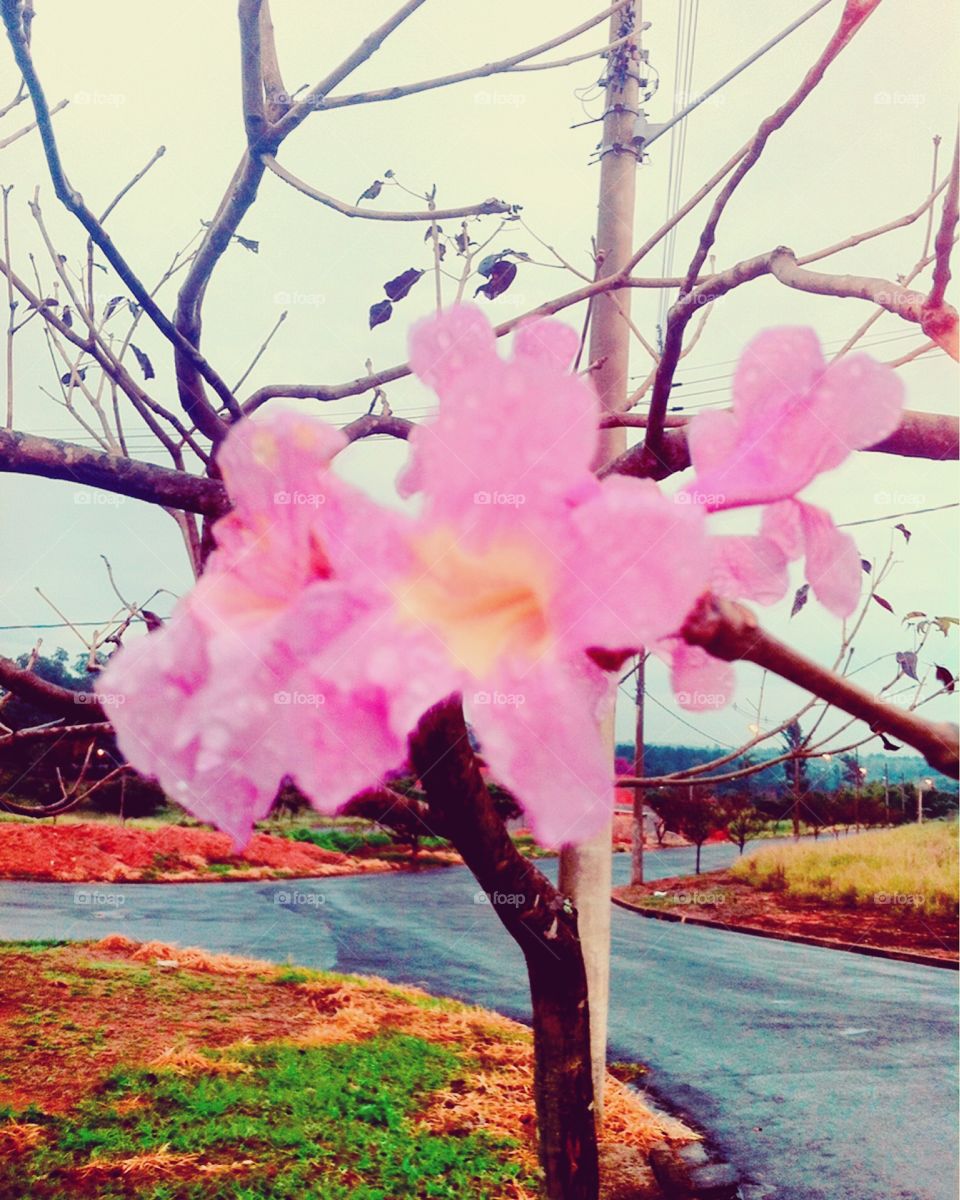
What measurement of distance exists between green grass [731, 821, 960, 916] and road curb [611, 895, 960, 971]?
0.25 feet

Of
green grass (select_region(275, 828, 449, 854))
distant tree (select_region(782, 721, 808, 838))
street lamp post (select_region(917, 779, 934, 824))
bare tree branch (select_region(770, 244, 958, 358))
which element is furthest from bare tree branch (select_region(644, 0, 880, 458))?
street lamp post (select_region(917, 779, 934, 824))

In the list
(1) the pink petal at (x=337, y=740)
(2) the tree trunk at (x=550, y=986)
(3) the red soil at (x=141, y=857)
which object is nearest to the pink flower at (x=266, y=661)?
(1) the pink petal at (x=337, y=740)

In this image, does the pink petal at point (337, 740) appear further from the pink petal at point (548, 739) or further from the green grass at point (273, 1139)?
the green grass at point (273, 1139)

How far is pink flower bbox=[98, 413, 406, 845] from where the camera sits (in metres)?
0.14

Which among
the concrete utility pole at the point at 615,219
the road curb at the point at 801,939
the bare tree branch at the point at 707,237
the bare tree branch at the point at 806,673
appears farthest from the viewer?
the road curb at the point at 801,939

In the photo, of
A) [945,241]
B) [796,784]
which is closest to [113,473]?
[945,241]

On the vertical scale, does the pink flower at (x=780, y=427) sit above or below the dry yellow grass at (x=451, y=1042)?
above

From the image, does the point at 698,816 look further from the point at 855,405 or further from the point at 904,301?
the point at 855,405

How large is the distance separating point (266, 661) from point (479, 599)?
33 millimetres

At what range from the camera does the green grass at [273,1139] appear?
40.2 inches

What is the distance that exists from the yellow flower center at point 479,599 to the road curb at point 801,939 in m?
1.51

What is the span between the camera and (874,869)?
1.33 meters

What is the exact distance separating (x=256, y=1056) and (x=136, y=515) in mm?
791

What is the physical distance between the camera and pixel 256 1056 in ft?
4.08
